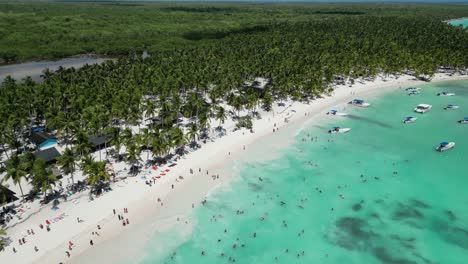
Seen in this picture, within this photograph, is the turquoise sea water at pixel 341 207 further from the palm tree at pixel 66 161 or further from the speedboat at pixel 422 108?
the palm tree at pixel 66 161

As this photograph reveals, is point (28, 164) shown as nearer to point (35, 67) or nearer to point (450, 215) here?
point (450, 215)

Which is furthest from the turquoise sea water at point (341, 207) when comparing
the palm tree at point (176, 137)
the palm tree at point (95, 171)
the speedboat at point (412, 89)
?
the speedboat at point (412, 89)

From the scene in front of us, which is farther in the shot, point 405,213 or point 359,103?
point 359,103

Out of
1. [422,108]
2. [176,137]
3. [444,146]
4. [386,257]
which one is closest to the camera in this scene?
[386,257]

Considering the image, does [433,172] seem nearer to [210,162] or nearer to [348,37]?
[210,162]

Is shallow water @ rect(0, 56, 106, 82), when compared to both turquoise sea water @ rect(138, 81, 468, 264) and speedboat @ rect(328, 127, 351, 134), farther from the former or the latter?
speedboat @ rect(328, 127, 351, 134)

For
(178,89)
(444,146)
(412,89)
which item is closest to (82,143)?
(178,89)
